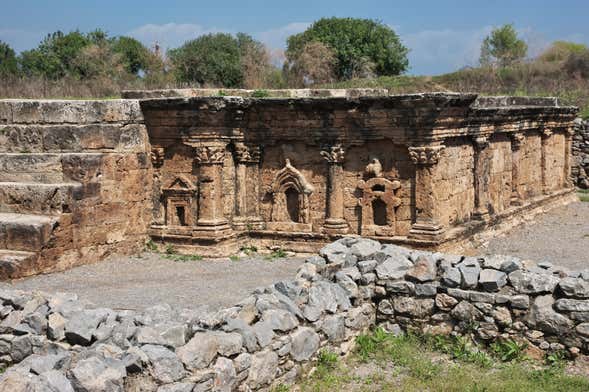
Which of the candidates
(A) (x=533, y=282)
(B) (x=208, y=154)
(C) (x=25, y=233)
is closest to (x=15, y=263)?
(C) (x=25, y=233)

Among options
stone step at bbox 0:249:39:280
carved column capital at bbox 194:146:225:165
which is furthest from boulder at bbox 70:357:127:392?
carved column capital at bbox 194:146:225:165

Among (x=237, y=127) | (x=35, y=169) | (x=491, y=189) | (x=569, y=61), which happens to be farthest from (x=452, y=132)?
(x=569, y=61)

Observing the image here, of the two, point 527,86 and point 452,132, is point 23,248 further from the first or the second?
point 527,86

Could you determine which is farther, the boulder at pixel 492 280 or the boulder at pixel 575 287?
the boulder at pixel 492 280

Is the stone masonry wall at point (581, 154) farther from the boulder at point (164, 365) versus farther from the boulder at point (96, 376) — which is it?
the boulder at point (96, 376)

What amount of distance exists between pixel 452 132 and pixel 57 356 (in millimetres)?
8037

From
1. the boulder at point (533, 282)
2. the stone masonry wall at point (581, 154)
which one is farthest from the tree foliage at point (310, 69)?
the boulder at point (533, 282)

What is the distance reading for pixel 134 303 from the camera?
870cm

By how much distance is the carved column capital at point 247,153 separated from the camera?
39.8ft

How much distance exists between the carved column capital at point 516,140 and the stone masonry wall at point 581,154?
7.60 m

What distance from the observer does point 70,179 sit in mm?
10922

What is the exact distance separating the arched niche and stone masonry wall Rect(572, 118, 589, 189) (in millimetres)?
12465

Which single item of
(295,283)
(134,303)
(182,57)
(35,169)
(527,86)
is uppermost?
(182,57)

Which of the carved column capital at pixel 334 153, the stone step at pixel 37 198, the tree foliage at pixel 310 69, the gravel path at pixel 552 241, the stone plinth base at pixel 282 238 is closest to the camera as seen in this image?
the stone step at pixel 37 198
